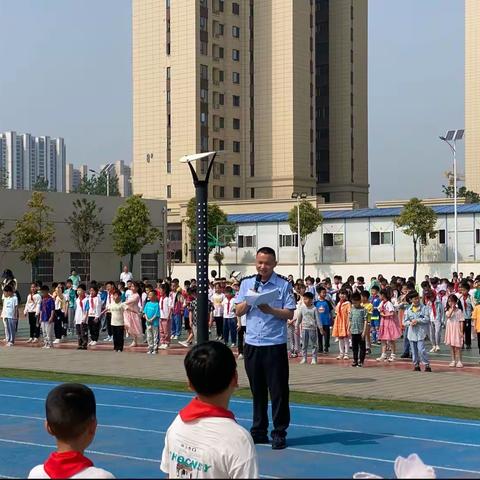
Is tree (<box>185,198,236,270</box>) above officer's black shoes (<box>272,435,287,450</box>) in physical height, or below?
above

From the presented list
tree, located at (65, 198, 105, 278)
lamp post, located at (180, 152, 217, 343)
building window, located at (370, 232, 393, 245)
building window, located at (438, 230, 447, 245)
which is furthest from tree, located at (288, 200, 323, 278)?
lamp post, located at (180, 152, 217, 343)

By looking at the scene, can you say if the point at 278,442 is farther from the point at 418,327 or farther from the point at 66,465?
the point at 418,327

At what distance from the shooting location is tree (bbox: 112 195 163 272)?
54.2m

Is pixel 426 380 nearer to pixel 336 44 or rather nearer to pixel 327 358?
pixel 327 358

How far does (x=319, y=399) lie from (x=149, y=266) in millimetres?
47712

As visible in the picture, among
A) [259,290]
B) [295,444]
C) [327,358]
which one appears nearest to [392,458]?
[295,444]

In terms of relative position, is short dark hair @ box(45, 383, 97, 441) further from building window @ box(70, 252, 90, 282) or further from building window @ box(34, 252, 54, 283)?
building window @ box(70, 252, 90, 282)

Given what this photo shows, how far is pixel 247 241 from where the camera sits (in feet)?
211

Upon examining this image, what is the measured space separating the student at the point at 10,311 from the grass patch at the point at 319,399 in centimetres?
692

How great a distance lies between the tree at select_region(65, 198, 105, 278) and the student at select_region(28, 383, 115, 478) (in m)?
49.5

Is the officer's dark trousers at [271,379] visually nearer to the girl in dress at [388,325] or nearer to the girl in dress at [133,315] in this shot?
the girl in dress at [388,325]

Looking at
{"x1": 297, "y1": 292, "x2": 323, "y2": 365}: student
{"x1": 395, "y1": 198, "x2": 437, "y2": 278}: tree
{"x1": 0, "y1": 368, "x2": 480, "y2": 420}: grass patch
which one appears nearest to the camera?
{"x1": 0, "y1": 368, "x2": 480, "y2": 420}: grass patch

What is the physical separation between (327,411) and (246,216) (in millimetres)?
54440

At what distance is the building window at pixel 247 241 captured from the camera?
63906 millimetres
